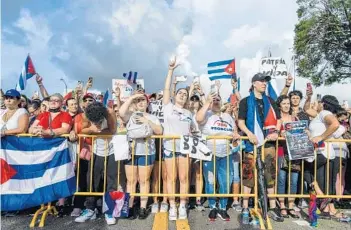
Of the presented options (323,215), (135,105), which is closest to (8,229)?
(135,105)

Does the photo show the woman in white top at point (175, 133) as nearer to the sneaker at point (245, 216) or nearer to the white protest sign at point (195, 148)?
the white protest sign at point (195, 148)


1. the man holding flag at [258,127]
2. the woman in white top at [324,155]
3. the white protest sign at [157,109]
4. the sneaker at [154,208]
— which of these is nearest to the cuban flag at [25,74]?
the white protest sign at [157,109]

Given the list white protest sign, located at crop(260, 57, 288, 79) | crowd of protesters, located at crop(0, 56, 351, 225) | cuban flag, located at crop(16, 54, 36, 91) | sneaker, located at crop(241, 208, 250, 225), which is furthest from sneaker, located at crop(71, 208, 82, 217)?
white protest sign, located at crop(260, 57, 288, 79)

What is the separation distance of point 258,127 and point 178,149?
4.24 feet

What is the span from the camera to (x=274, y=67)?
30.2 ft

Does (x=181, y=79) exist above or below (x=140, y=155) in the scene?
above

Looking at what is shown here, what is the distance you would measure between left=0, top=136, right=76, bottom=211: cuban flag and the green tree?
22.5 meters

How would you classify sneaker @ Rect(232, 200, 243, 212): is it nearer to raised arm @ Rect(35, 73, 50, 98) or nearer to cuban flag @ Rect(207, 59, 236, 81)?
cuban flag @ Rect(207, 59, 236, 81)

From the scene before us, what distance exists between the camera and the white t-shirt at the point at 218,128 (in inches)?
248

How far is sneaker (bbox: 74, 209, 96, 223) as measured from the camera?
5.69 metres

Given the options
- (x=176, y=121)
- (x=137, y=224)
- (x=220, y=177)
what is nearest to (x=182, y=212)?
(x=137, y=224)

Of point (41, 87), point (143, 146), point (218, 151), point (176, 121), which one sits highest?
point (41, 87)

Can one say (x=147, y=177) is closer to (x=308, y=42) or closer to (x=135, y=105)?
(x=135, y=105)

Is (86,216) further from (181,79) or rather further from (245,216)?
(181,79)
